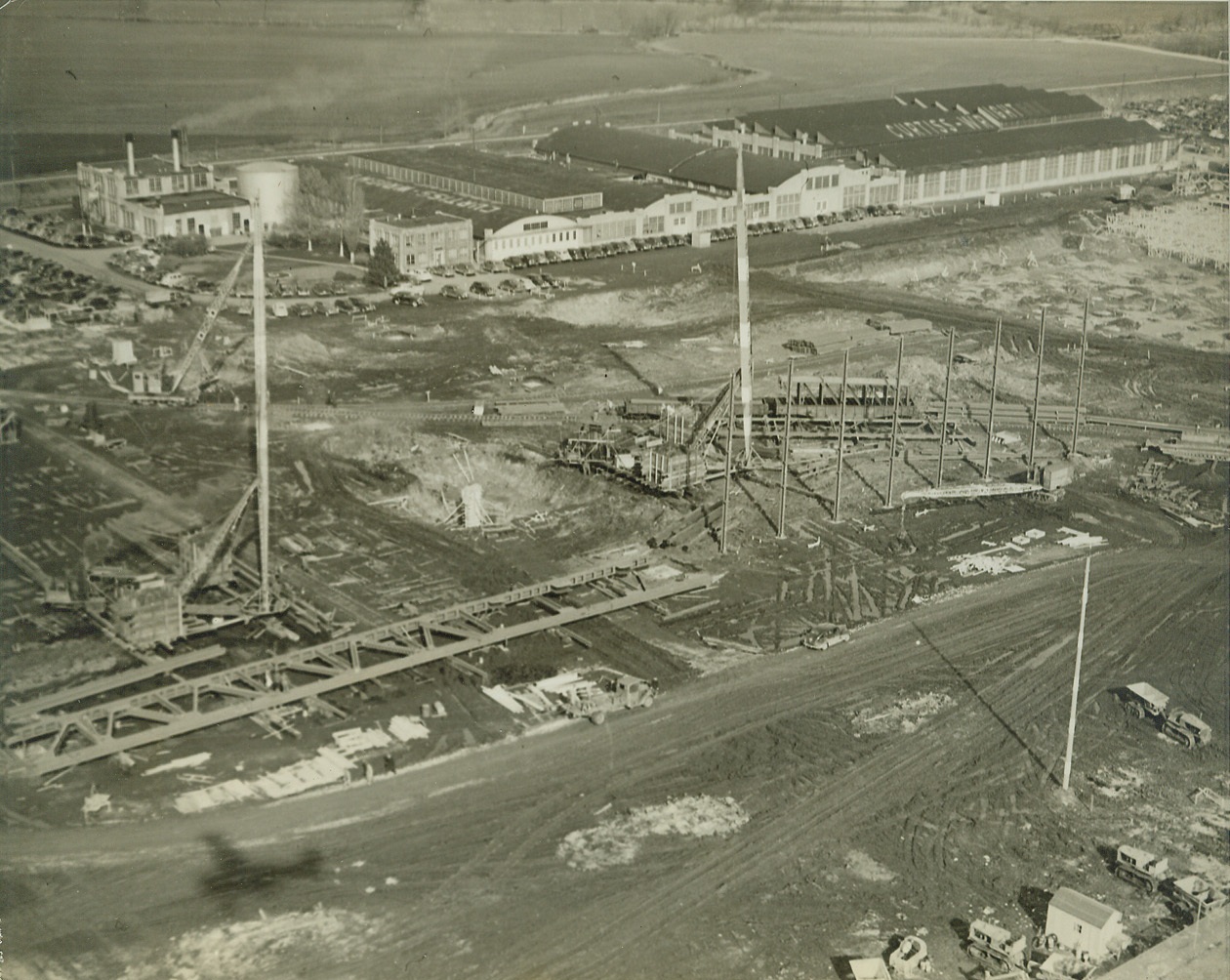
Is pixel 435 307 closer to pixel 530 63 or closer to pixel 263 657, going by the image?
pixel 263 657

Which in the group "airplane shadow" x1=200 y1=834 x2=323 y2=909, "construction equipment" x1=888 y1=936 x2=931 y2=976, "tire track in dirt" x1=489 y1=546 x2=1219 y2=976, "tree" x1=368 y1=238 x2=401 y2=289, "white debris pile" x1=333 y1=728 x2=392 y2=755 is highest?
"tree" x1=368 y1=238 x2=401 y2=289

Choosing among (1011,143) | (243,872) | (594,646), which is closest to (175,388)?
(594,646)

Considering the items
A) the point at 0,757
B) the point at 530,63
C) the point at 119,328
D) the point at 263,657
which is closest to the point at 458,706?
the point at 263,657

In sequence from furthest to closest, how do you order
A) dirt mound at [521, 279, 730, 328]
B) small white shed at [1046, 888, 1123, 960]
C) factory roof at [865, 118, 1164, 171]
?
1. factory roof at [865, 118, 1164, 171]
2. dirt mound at [521, 279, 730, 328]
3. small white shed at [1046, 888, 1123, 960]

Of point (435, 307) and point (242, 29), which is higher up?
point (242, 29)

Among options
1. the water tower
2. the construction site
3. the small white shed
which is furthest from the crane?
the small white shed

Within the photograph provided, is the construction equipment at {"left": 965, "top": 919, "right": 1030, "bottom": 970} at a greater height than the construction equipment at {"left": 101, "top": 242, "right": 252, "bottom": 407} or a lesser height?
lesser

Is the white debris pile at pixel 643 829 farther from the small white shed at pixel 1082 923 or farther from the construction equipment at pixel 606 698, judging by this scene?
the small white shed at pixel 1082 923

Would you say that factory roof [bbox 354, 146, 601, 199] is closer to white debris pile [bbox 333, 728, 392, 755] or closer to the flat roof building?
the flat roof building
